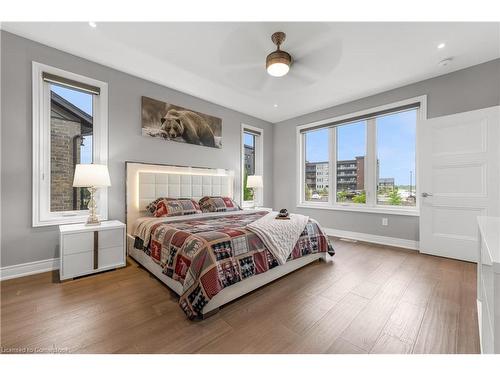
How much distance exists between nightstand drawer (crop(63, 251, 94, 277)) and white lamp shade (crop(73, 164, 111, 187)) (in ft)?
2.48

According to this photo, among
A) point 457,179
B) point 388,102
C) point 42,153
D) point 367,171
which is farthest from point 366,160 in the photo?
point 42,153

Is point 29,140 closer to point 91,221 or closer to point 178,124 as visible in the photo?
point 91,221

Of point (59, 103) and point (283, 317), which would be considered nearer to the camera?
point (283, 317)

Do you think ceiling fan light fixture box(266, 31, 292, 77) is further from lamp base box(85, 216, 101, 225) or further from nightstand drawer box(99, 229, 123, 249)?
lamp base box(85, 216, 101, 225)

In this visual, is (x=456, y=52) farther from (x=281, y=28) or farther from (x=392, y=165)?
(x=281, y=28)

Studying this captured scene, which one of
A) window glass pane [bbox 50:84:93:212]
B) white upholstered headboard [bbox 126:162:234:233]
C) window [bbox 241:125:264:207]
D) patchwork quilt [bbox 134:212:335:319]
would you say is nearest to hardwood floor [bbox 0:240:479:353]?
patchwork quilt [bbox 134:212:335:319]

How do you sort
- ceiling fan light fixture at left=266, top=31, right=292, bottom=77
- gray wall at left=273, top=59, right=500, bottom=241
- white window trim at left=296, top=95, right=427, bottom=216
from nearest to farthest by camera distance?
ceiling fan light fixture at left=266, top=31, right=292, bottom=77 < gray wall at left=273, top=59, right=500, bottom=241 < white window trim at left=296, top=95, right=427, bottom=216

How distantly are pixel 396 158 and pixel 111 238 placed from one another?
14.5 feet

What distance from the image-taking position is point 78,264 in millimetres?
2244

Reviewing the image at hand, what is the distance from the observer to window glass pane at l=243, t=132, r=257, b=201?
190 inches
